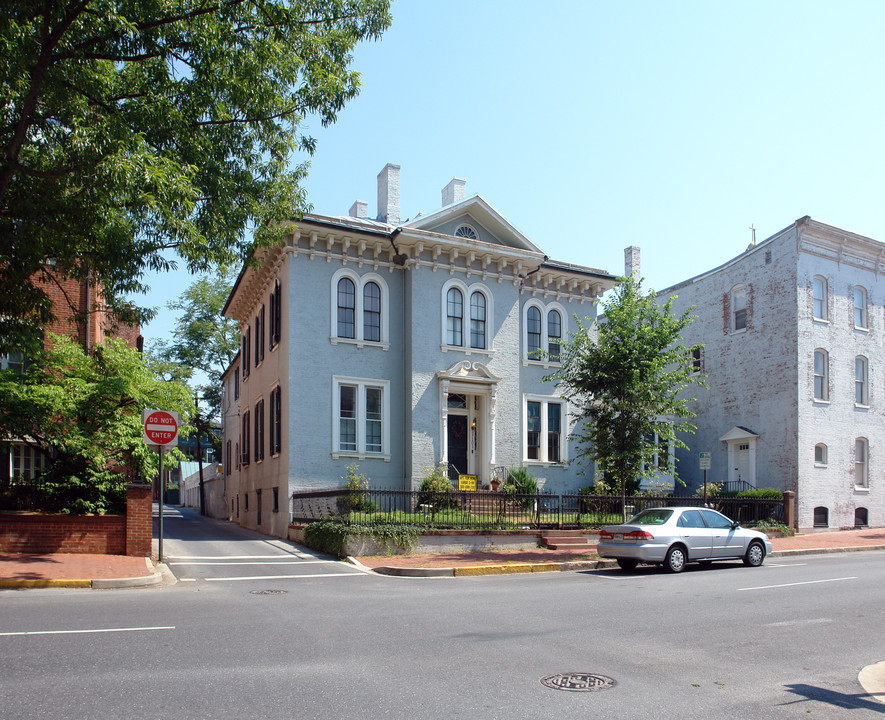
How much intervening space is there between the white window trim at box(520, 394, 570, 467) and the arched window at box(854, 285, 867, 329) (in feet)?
45.7

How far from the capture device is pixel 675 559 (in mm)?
16062

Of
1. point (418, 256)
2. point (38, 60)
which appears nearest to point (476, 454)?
point (418, 256)

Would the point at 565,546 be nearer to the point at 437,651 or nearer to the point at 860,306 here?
the point at 437,651

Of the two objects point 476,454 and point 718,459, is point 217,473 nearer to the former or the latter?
point 476,454

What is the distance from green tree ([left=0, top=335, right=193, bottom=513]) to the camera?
1588 centimetres

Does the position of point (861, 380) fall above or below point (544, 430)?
above

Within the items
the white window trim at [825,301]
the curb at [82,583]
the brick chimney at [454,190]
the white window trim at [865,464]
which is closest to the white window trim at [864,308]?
the white window trim at [825,301]

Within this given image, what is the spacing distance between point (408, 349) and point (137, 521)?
1092cm

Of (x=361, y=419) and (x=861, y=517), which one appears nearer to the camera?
(x=361, y=419)

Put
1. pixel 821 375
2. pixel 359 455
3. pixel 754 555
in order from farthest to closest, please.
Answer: pixel 821 375 → pixel 359 455 → pixel 754 555

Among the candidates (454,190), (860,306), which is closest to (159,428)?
(454,190)

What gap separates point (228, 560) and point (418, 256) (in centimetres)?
1149

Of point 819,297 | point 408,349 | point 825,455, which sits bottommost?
point 825,455

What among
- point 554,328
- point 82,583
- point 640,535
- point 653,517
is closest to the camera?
point 82,583
